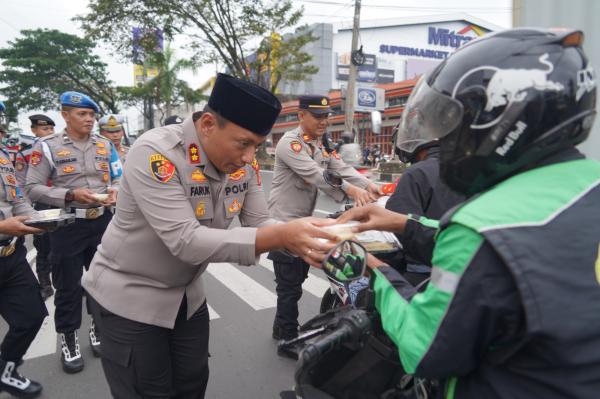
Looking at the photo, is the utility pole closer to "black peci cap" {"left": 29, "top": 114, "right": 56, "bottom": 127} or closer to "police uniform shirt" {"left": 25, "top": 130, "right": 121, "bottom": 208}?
"black peci cap" {"left": 29, "top": 114, "right": 56, "bottom": 127}

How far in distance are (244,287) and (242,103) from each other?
3.72 m

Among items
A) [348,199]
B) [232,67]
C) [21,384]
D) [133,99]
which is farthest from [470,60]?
[133,99]

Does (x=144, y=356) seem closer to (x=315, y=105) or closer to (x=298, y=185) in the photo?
(x=298, y=185)

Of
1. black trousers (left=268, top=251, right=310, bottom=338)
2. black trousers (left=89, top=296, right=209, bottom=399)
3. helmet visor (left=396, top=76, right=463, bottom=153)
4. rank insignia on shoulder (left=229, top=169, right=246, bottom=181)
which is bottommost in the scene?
black trousers (left=268, top=251, right=310, bottom=338)

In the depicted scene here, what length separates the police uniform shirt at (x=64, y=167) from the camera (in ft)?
11.6

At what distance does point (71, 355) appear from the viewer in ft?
10.8

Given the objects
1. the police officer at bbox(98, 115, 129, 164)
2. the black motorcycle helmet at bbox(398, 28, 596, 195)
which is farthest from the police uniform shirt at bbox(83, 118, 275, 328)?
the police officer at bbox(98, 115, 129, 164)

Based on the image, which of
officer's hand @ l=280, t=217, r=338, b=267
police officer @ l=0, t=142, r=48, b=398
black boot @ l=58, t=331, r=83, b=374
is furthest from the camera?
black boot @ l=58, t=331, r=83, b=374

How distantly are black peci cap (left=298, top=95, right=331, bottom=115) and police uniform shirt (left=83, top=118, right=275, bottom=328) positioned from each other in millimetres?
1795

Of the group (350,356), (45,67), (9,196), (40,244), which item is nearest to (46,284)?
(40,244)

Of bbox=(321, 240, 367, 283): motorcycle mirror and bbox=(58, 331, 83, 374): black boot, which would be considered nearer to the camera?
bbox=(321, 240, 367, 283): motorcycle mirror

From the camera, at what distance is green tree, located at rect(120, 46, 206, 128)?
30078 mm

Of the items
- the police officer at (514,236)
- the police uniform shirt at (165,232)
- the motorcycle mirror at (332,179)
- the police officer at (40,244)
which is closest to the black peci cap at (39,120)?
the police officer at (40,244)

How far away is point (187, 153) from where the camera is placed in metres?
1.74
